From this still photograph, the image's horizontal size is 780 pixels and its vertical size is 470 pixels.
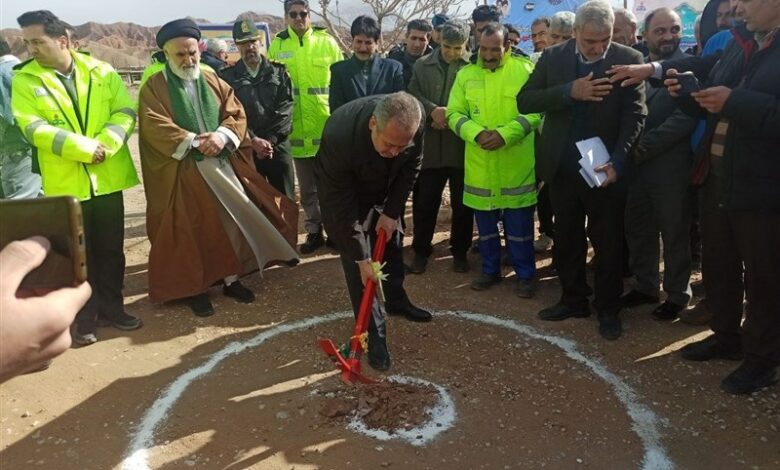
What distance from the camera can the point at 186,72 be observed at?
503 centimetres

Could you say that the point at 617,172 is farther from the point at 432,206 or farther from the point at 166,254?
the point at 166,254

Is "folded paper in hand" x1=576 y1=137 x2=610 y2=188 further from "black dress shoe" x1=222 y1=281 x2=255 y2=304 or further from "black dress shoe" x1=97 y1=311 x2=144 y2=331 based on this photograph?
"black dress shoe" x1=97 y1=311 x2=144 y2=331

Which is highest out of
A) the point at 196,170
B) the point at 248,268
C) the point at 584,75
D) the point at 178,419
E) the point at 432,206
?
the point at 584,75

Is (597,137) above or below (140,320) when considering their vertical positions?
above

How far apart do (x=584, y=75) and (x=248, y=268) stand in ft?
10.9

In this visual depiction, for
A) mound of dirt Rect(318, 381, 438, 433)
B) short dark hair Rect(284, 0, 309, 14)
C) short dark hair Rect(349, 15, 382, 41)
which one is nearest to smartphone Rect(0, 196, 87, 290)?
mound of dirt Rect(318, 381, 438, 433)

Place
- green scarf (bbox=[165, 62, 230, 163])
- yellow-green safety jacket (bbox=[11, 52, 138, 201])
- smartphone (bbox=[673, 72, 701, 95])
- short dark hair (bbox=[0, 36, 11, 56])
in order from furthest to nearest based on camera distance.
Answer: short dark hair (bbox=[0, 36, 11, 56]) → green scarf (bbox=[165, 62, 230, 163]) → yellow-green safety jacket (bbox=[11, 52, 138, 201]) → smartphone (bbox=[673, 72, 701, 95])

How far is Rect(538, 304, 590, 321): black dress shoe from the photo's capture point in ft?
16.5

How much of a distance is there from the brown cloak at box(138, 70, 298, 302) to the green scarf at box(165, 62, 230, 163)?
55 millimetres

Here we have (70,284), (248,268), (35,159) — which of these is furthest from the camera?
(248,268)

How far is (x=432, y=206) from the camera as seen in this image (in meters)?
6.07

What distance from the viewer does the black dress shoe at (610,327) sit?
4.67m

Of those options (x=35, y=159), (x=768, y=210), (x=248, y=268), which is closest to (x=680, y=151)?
(x=768, y=210)

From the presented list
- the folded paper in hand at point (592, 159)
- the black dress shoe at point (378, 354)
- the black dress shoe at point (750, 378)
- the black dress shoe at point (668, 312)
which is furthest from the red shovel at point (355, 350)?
the black dress shoe at point (668, 312)
